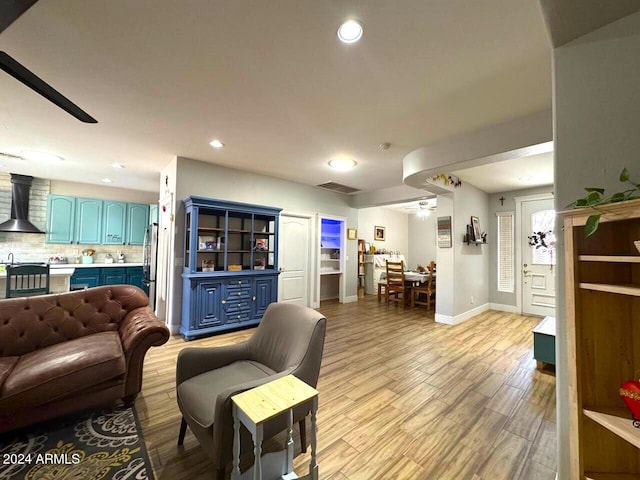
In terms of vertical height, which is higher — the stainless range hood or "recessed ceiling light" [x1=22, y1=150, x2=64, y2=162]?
"recessed ceiling light" [x1=22, y1=150, x2=64, y2=162]

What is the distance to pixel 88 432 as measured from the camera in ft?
5.84

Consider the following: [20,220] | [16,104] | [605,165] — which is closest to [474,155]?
[605,165]

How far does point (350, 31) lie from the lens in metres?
1.59

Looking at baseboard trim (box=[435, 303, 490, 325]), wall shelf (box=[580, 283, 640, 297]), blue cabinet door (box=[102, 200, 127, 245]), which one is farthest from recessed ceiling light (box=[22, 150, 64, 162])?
baseboard trim (box=[435, 303, 490, 325])

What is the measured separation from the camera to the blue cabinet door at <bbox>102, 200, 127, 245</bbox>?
19.1ft

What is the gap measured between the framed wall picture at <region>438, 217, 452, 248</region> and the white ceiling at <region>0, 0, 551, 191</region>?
1.84 m

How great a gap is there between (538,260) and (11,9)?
7213mm

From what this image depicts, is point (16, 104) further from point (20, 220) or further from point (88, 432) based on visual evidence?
point (20, 220)

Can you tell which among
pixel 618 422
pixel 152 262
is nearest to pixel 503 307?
pixel 618 422

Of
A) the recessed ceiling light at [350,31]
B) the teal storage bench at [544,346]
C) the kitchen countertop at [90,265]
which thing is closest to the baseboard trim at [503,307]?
the teal storage bench at [544,346]

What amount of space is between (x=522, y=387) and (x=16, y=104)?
220 inches

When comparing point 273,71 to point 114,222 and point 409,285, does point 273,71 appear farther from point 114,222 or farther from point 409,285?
point 114,222

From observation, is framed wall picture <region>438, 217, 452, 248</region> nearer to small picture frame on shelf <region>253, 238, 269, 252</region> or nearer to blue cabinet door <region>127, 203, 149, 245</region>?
small picture frame on shelf <region>253, 238, 269, 252</region>

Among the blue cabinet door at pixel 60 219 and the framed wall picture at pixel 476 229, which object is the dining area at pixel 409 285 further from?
the blue cabinet door at pixel 60 219
